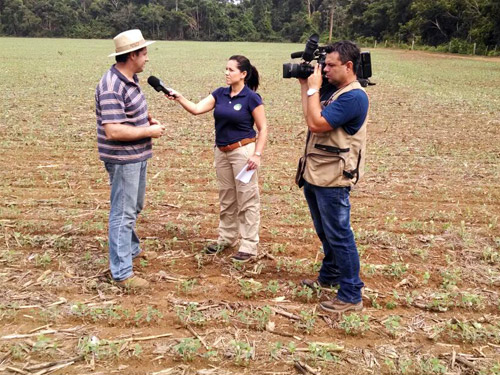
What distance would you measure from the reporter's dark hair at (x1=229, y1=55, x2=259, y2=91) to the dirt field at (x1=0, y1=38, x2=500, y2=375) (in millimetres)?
1654

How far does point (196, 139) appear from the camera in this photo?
1020cm

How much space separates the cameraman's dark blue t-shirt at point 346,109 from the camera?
3471 mm

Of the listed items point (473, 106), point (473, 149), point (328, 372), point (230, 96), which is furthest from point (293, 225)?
point (473, 106)

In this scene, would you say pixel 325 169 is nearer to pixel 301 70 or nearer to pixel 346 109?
pixel 346 109

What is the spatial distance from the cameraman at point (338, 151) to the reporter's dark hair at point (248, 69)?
0.83 m

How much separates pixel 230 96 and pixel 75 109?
10.1 meters

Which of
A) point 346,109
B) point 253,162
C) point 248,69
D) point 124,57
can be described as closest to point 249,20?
point 248,69

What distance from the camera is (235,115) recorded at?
4.48 metres

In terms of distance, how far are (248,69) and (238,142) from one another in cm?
68

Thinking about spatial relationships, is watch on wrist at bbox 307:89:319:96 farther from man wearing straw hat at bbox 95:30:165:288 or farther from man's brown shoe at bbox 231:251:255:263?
man's brown shoe at bbox 231:251:255:263

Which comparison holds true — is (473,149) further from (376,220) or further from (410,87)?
(410,87)

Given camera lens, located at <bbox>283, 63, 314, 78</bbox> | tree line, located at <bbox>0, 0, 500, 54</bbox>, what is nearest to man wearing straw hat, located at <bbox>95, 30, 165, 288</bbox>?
camera lens, located at <bbox>283, 63, 314, 78</bbox>

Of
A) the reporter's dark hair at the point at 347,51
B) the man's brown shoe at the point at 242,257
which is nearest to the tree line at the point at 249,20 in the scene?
the man's brown shoe at the point at 242,257

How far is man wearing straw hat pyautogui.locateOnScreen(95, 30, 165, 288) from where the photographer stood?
3762 mm
